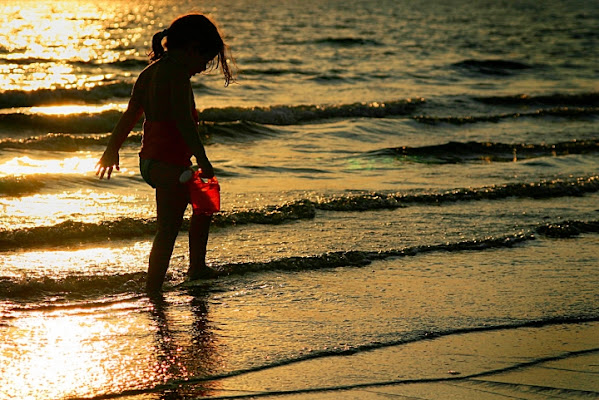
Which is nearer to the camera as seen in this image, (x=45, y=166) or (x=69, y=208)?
(x=69, y=208)

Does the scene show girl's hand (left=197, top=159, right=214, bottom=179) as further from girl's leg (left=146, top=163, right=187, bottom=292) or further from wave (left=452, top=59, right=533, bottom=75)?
wave (left=452, top=59, right=533, bottom=75)

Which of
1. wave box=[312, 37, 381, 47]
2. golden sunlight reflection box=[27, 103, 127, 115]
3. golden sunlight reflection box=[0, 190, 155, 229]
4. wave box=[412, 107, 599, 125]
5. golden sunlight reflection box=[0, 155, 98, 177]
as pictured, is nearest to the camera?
golden sunlight reflection box=[0, 190, 155, 229]

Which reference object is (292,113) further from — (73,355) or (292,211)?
(73,355)

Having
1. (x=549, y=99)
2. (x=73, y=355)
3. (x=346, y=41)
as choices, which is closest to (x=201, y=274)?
(x=73, y=355)

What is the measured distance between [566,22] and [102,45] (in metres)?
28.2

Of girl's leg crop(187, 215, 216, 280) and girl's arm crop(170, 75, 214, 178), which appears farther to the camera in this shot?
girl's leg crop(187, 215, 216, 280)

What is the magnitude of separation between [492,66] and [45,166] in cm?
1884

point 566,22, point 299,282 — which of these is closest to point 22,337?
point 299,282

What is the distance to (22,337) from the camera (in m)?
4.20

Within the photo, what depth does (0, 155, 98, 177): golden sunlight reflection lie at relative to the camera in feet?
30.2

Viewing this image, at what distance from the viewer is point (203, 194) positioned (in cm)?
488

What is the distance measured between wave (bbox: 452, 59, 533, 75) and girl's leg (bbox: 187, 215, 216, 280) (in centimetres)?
2055

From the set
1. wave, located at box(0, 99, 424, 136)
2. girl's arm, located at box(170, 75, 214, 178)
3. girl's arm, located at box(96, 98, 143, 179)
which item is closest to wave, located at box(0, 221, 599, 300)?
girl's arm, located at box(96, 98, 143, 179)

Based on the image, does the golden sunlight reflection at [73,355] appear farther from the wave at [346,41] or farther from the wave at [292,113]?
the wave at [346,41]
